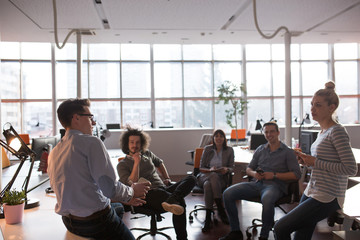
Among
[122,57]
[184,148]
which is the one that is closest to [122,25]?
[184,148]

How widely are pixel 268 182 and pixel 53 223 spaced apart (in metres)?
2.27

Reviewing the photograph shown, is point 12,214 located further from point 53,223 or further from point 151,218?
point 151,218

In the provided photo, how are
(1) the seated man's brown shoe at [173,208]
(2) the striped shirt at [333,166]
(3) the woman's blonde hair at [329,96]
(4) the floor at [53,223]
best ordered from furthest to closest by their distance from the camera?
(1) the seated man's brown shoe at [173,208] < (3) the woman's blonde hair at [329,96] < (2) the striped shirt at [333,166] < (4) the floor at [53,223]

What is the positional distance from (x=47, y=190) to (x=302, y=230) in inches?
89.9

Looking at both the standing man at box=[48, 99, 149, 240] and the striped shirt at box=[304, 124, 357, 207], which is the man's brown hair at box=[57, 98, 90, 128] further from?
the striped shirt at box=[304, 124, 357, 207]

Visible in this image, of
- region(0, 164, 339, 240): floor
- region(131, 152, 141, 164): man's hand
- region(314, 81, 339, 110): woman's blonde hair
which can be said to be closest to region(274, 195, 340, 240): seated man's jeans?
region(314, 81, 339, 110): woman's blonde hair

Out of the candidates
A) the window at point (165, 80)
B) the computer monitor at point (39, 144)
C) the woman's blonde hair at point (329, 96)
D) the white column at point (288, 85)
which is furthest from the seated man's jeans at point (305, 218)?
the window at point (165, 80)

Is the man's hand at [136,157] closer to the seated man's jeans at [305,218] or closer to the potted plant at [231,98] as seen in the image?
the seated man's jeans at [305,218]

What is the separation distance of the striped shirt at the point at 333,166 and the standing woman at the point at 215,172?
72.1 inches

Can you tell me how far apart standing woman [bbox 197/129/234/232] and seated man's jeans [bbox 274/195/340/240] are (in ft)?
5.21

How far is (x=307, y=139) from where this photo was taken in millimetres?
3980

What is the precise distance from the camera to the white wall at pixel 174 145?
693 cm

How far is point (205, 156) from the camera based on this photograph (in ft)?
13.9

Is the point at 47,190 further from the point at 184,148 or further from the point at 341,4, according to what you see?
the point at 341,4
